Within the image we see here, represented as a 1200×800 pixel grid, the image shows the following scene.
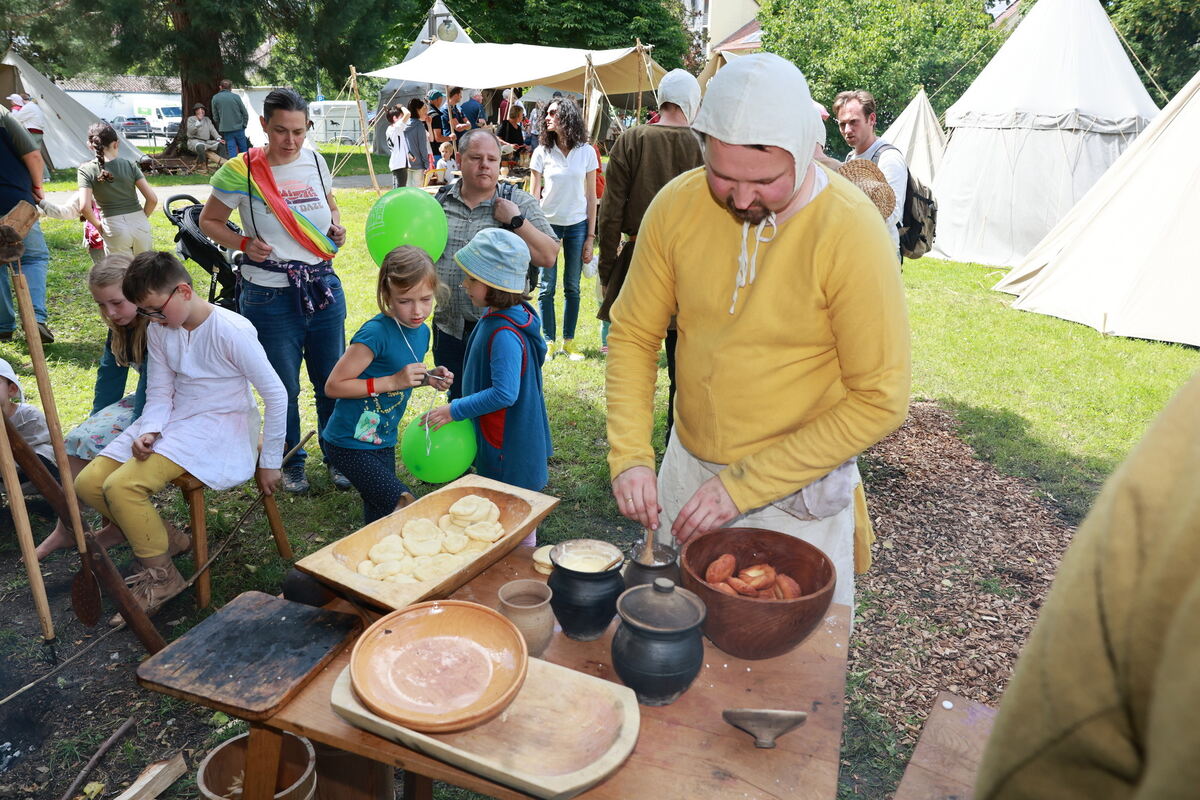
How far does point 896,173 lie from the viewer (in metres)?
4.71

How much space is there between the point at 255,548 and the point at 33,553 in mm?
1373

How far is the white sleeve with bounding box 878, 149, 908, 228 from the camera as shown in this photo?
4.69 m

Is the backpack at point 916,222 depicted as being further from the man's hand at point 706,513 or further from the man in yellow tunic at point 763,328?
the man's hand at point 706,513

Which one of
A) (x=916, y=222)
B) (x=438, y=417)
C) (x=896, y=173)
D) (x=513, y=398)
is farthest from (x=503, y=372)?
(x=916, y=222)

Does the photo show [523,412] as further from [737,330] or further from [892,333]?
[892,333]

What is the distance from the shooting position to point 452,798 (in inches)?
107

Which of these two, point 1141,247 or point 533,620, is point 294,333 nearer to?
point 533,620

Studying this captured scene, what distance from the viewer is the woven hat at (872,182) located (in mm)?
4199

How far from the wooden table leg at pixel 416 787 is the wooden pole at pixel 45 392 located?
61.1 inches

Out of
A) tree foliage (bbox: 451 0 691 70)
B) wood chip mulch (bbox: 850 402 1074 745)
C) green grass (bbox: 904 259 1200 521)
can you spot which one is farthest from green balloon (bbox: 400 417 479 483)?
tree foliage (bbox: 451 0 691 70)

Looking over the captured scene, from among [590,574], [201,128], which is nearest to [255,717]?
[590,574]

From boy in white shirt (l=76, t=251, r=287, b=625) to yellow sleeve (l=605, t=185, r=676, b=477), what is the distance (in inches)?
74.4

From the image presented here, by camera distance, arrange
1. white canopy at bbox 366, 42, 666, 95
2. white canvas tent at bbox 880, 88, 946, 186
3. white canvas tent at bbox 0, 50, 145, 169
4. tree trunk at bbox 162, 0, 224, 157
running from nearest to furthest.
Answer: white canopy at bbox 366, 42, 666, 95 → white canvas tent at bbox 880, 88, 946, 186 → white canvas tent at bbox 0, 50, 145, 169 → tree trunk at bbox 162, 0, 224, 157

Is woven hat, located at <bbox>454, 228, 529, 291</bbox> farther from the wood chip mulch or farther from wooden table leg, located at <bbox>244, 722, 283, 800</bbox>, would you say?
the wood chip mulch
